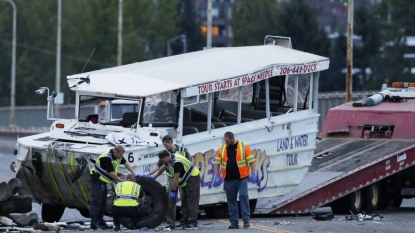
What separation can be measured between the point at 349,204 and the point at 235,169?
5181 millimetres

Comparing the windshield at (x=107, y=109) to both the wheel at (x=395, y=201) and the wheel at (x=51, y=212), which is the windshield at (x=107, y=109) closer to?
the wheel at (x=51, y=212)

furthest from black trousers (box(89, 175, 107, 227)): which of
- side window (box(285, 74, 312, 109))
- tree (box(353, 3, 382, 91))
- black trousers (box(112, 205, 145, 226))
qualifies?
tree (box(353, 3, 382, 91))

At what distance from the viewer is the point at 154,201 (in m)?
15.7

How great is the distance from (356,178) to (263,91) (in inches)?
96.9

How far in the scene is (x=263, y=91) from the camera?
1947 cm

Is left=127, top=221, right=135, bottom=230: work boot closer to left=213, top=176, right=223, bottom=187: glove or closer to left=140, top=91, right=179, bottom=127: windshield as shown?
left=140, top=91, right=179, bottom=127: windshield

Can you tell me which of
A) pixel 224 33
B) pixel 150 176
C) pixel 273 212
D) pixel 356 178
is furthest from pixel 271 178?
pixel 224 33

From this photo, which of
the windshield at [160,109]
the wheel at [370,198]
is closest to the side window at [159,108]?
the windshield at [160,109]

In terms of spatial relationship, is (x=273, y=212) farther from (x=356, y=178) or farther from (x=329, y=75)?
(x=329, y=75)

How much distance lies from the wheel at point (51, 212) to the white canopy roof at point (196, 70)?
212 cm

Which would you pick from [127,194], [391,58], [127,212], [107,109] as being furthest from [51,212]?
[391,58]

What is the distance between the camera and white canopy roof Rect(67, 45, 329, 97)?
1684 centimetres

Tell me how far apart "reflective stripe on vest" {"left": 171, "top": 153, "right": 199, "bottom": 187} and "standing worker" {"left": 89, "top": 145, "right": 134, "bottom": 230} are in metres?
0.68

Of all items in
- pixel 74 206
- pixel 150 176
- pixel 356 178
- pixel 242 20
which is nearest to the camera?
pixel 150 176
